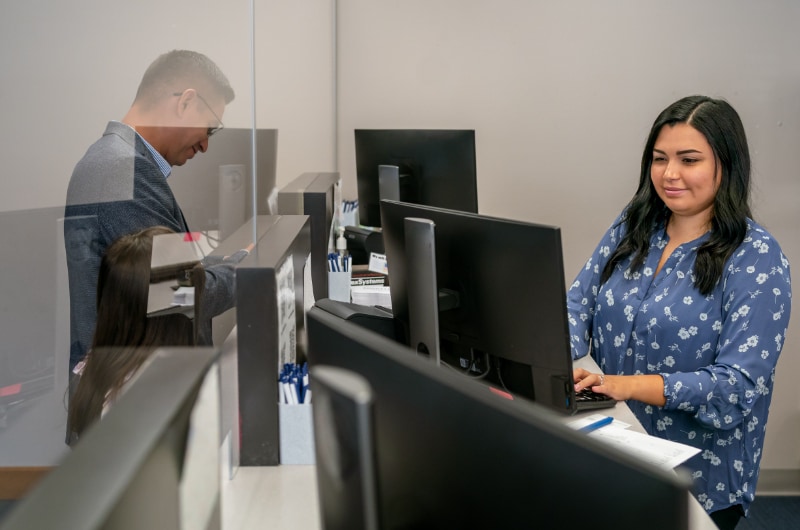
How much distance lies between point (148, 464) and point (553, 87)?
3780mm

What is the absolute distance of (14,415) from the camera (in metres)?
0.81

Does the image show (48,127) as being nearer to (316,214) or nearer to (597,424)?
(597,424)

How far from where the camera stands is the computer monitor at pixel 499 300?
1.53 meters

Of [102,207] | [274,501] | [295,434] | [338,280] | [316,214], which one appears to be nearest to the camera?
[102,207]

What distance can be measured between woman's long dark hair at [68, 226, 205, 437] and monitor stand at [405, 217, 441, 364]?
60 centimetres

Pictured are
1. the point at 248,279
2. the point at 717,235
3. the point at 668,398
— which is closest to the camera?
the point at 248,279

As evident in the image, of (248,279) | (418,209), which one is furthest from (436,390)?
(418,209)

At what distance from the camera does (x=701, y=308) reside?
1998 mm

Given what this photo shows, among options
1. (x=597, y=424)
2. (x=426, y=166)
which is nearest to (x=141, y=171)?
(x=597, y=424)

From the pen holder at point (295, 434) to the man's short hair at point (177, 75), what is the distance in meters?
0.61

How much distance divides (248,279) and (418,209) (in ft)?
1.51

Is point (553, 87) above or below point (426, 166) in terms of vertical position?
above

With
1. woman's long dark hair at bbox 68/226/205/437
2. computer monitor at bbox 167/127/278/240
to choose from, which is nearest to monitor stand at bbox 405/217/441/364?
computer monitor at bbox 167/127/278/240

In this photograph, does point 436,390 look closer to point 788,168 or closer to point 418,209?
point 418,209
